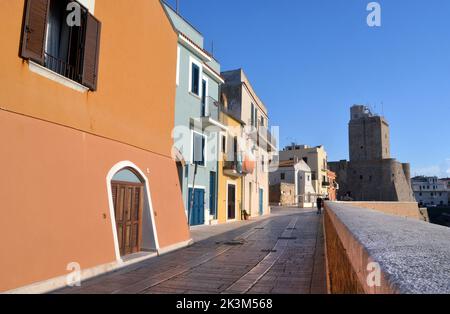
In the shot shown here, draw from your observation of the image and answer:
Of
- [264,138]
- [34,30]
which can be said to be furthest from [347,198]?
[34,30]

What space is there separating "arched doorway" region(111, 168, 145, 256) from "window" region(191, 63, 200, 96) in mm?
8833

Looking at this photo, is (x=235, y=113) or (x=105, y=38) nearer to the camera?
(x=105, y=38)

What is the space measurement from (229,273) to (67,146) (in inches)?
174

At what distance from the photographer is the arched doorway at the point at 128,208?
29.6ft

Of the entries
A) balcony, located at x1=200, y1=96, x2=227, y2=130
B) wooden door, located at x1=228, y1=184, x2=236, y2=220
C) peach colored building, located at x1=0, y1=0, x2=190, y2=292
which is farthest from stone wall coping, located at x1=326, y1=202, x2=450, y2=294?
wooden door, located at x1=228, y1=184, x2=236, y2=220

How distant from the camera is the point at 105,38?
28.7ft

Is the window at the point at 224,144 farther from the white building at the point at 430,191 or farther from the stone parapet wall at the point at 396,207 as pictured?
the white building at the point at 430,191

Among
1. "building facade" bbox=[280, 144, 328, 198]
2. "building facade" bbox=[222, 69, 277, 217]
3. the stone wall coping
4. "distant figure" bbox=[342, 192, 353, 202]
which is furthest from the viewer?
"building facade" bbox=[280, 144, 328, 198]

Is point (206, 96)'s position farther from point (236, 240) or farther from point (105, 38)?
point (105, 38)

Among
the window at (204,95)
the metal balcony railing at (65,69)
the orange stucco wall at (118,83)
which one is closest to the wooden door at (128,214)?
the orange stucco wall at (118,83)

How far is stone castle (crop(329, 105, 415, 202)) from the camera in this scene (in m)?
75.9

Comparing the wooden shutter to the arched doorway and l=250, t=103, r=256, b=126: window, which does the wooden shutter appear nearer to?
the arched doorway
